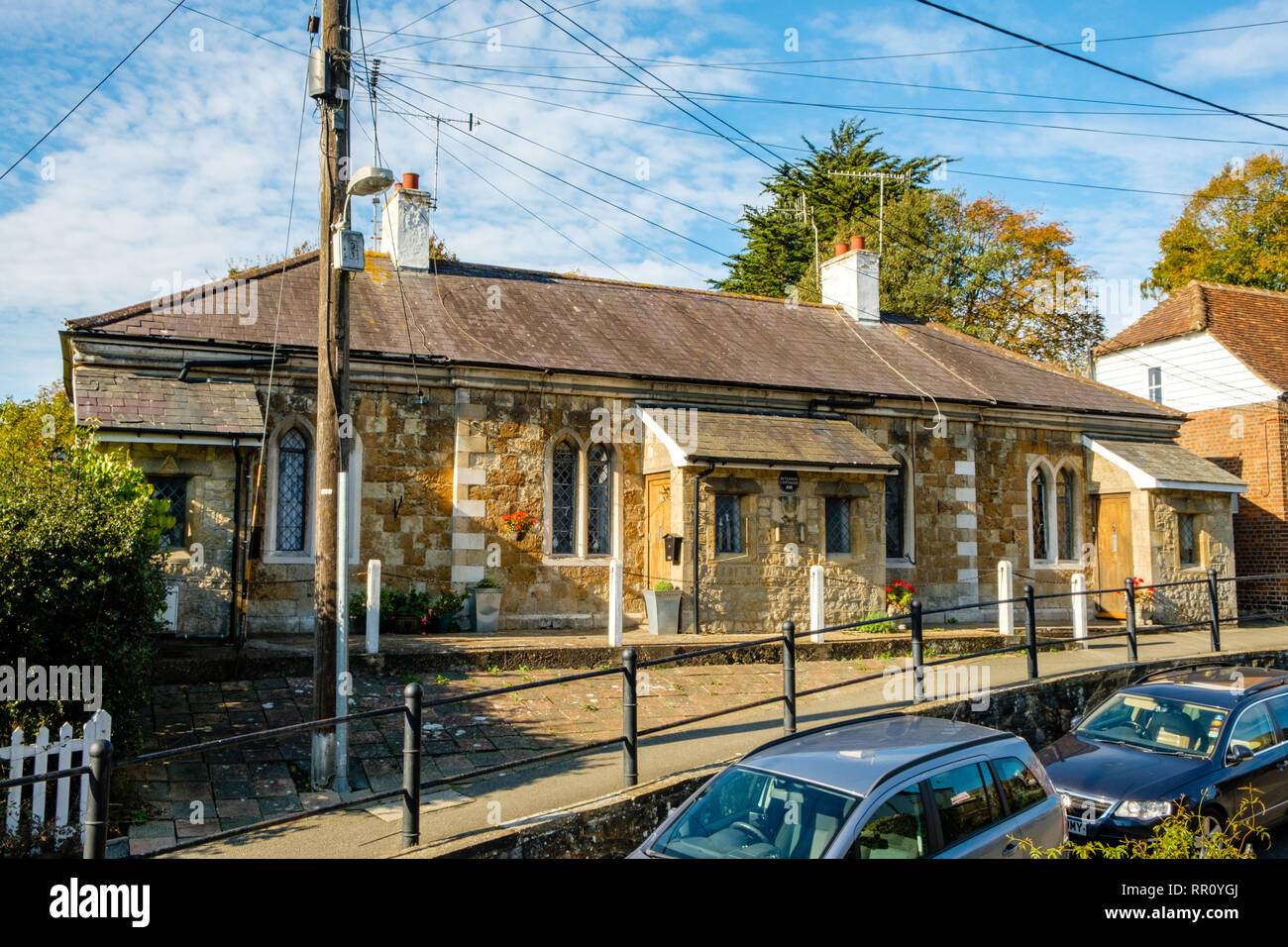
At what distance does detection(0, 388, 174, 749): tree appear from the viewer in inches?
284

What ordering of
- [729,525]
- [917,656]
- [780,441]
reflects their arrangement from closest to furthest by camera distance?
[917,656] < [729,525] < [780,441]

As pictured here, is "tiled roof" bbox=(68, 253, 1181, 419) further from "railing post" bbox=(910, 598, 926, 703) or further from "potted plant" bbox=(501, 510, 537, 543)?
"railing post" bbox=(910, 598, 926, 703)

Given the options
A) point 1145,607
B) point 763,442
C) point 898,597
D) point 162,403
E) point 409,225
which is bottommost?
point 1145,607

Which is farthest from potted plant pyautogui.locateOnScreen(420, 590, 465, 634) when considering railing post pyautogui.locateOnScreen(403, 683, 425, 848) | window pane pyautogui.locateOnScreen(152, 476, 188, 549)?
railing post pyautogui.locateOnScreen(403, 683, 425, 848)

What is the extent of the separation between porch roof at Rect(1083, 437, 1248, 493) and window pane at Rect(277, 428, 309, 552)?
53.8 feet

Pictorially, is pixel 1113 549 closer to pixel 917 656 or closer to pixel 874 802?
pixel 917 656

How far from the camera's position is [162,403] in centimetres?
1273

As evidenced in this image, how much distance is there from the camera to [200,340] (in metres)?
13.7

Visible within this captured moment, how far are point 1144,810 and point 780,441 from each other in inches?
356

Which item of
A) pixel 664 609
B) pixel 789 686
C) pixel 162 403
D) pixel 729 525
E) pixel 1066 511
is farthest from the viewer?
pixel 1066 511

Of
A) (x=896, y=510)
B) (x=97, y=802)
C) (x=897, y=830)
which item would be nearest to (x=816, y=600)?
(x=896, y=510)

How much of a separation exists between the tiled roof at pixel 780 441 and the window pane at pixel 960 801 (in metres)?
9.34

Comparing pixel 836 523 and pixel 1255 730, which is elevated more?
pixel 836 523

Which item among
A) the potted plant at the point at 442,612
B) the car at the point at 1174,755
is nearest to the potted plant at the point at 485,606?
the potted plant at the point at 442,612
